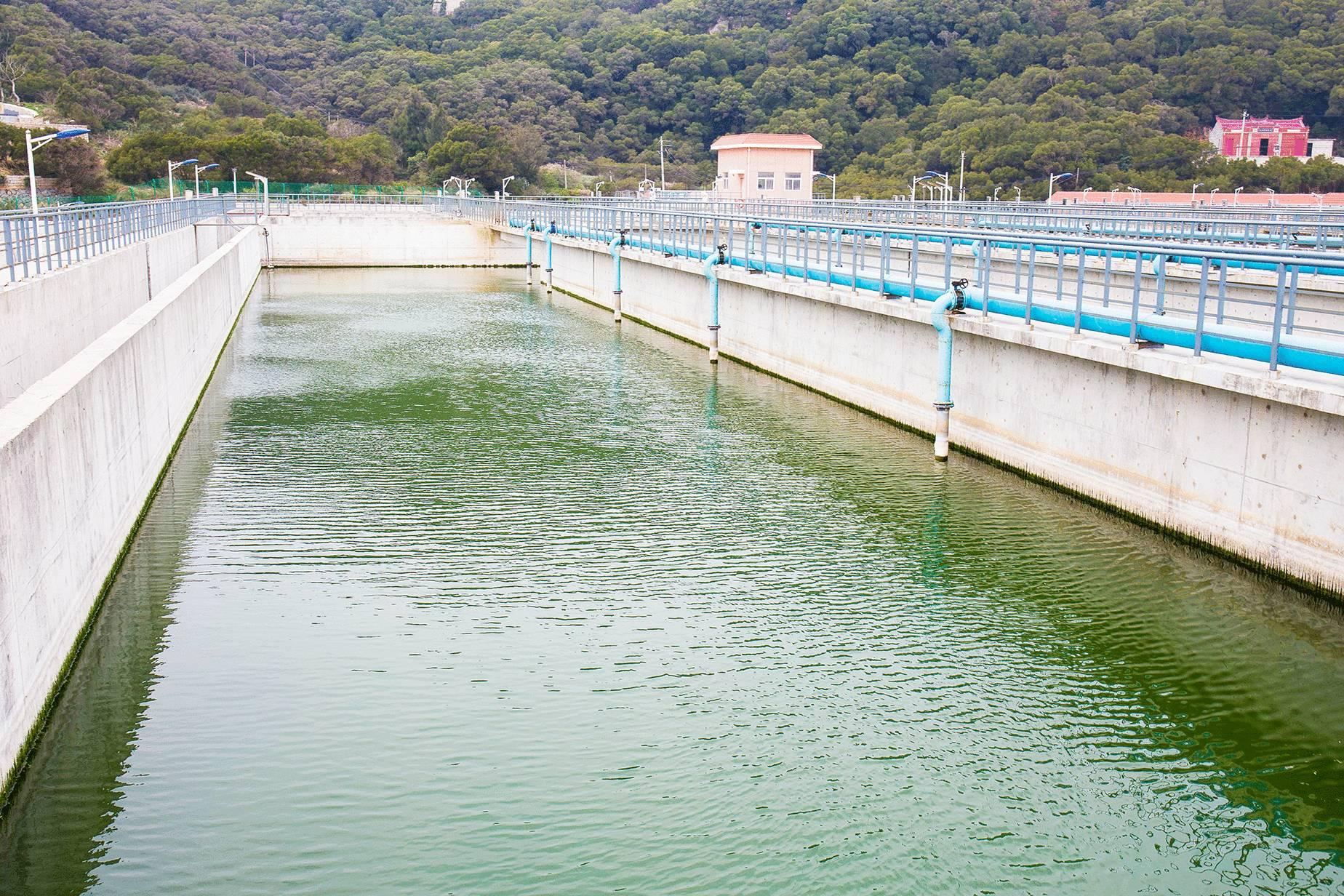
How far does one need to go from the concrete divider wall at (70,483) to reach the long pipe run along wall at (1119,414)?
9367mm

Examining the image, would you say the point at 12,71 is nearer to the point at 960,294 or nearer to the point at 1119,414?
the point at 960,294

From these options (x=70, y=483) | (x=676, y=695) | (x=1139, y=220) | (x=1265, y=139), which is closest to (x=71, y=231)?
(x=70, y=483)

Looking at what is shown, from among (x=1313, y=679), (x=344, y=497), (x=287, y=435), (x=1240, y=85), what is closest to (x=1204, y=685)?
(x=1313, y=679)

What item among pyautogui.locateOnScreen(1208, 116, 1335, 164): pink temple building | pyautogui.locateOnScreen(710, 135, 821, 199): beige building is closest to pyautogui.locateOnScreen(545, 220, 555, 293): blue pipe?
pyautogui.locateOnScreen(710, 135, 821, 199): beige building

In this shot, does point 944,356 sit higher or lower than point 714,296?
lower

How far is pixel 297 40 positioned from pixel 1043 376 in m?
136

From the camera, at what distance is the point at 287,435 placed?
18.8 metres

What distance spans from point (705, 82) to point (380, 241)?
71472mm

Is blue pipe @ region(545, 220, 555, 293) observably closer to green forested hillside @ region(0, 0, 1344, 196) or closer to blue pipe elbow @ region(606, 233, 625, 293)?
blue pipe elbow @ region(606, 233, 625, 293)

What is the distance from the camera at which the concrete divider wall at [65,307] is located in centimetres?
1503

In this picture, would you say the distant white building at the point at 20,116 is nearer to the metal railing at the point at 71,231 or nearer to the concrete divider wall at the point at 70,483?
the metal railing at the point at 71,231

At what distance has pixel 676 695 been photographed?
948 centimetres

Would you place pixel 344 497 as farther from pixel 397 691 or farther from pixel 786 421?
pixel 786 421

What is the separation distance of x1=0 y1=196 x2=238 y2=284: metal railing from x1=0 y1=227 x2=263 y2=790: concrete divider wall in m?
0.70
